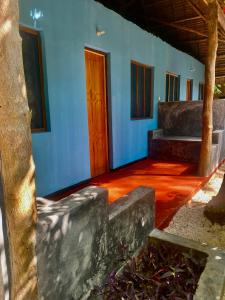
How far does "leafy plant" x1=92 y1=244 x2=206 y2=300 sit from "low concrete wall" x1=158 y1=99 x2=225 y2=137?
15.7 feet

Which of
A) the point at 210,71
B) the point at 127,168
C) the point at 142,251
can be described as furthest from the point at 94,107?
the point at 142,251

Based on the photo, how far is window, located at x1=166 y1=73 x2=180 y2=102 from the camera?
24.3ft

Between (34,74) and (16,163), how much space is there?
2692 millimetres

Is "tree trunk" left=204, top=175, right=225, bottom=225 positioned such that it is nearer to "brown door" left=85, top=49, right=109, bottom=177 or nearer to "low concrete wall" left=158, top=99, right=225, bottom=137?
"brown door" left=85, top=49, right=109, bottom=177

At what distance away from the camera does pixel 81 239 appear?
1.43m

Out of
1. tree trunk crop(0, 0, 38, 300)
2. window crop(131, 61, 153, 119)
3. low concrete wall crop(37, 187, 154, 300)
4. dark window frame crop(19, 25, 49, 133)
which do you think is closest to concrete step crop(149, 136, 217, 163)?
window crop(131, 61, 153, 119)

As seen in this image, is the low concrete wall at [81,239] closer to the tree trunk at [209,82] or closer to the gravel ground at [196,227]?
the gravel ground at [196,227]

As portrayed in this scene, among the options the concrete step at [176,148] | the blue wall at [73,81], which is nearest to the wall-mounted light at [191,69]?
the concrete step at [176,148]

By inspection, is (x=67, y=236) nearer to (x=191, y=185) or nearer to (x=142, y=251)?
(x=142, y=251)

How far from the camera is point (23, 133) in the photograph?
37.2 inches

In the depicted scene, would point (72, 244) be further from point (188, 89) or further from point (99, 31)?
point (188, 89)

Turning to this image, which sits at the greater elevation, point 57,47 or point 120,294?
point 57,47

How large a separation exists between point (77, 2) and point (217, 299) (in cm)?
427

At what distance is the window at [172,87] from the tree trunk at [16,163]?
703cm
